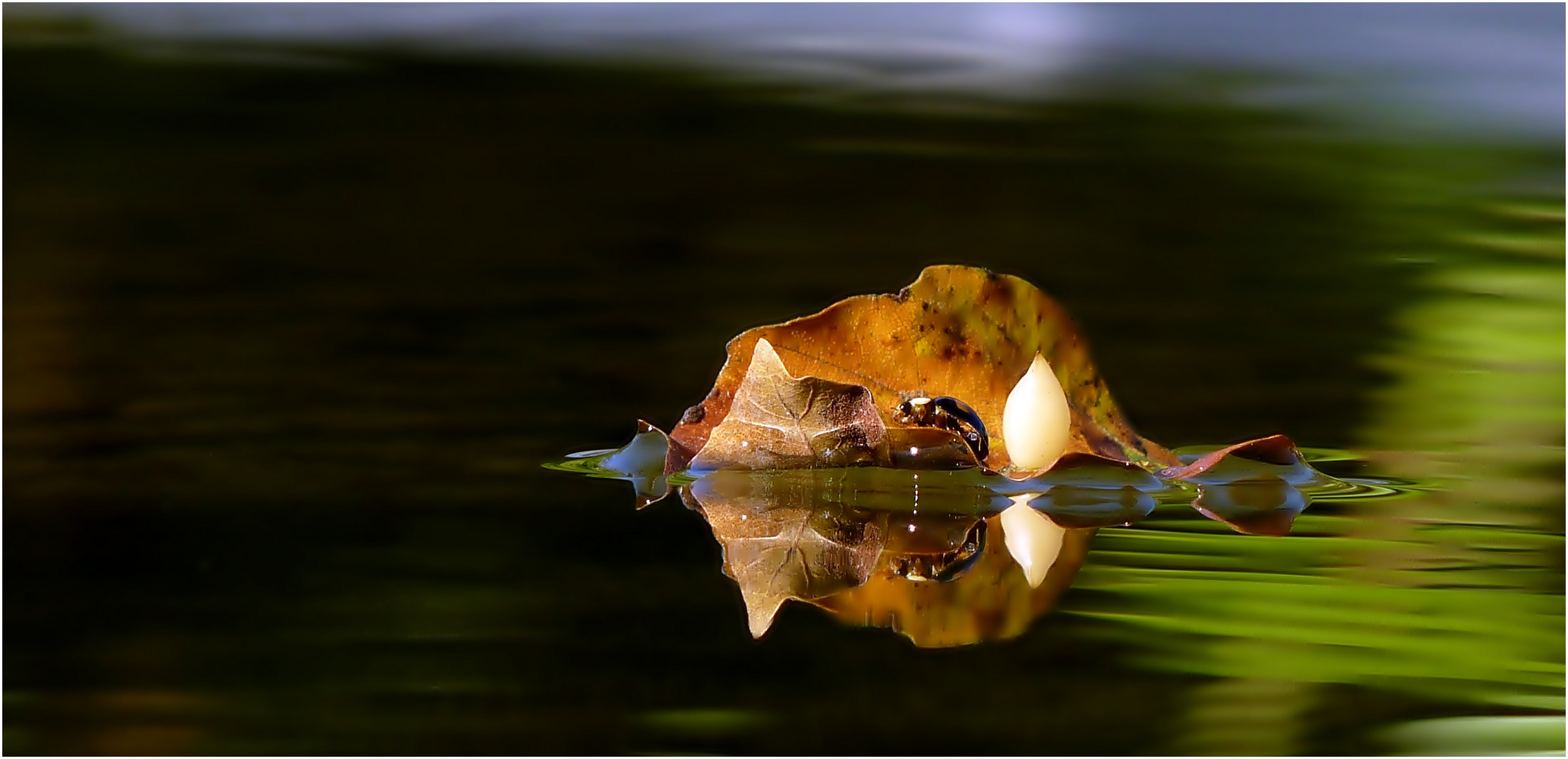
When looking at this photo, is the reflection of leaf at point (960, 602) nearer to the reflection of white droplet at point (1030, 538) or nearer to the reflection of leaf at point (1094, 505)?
the reflection of white droplet at point (1030, 538)

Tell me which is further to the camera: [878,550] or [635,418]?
[635,418]

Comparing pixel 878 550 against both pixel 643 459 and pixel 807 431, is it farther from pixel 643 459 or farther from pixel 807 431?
pixel 643 459

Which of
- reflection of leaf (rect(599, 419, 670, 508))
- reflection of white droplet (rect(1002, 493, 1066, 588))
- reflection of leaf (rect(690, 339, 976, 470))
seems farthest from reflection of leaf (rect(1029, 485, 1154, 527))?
reflection of leaf (rect(599, 419, 670, 508))

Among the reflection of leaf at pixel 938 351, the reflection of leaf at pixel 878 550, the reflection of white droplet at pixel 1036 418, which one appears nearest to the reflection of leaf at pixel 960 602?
the reflection of leaf at pixel 878 550

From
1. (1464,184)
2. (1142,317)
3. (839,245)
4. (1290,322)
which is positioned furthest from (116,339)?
(1464,184)

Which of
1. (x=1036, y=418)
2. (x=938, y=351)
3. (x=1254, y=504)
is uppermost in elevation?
(x=938, y=351)

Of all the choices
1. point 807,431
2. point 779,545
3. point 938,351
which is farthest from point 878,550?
point 938,351

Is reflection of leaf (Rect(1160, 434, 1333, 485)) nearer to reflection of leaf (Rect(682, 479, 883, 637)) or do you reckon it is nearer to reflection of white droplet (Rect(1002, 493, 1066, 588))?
reflection of white droplet (Rect(1002, 493, 1066, 588))
